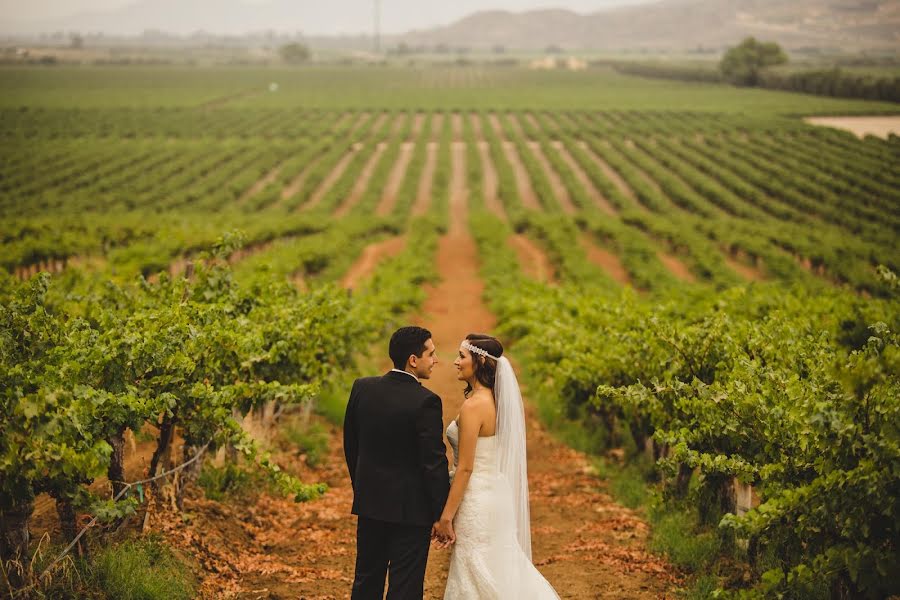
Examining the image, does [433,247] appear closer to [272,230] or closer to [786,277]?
[272,230]

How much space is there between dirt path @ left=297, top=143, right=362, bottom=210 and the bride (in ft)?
142

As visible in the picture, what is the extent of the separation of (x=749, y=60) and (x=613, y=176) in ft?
231

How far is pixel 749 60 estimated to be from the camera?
115 meters

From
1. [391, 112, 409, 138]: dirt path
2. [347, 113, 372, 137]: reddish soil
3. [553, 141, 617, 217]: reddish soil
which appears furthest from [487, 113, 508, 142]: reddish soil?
[347, 113, 372, 137]: reddish soil

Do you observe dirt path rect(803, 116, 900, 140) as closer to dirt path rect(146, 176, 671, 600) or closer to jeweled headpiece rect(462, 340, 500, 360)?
dirt path rect(146, 176, 671, 600)

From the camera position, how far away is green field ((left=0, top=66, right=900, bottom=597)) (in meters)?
5.08

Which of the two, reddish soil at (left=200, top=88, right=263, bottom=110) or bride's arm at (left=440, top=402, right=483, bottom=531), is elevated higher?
reddish soil at (left=200, top=88, right=263, bottom=110)

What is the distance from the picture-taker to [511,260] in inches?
1219

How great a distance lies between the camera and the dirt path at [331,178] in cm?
4903

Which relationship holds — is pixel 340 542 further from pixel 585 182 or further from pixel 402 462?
pixel 585 182

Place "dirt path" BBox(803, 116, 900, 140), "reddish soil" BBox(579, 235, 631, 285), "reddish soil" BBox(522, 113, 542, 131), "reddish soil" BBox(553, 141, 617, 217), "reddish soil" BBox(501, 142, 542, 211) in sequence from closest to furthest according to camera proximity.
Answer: "reddish soil" BBox(579, 235, 631, 285) < "reddish soil" BBox(553, 141, 617, 217) < "reddish soil" BBox(501, 142, 542, 211) < "dirt path" BBox(803, 116, 900, 140) < "reddish soil" BBox(522, 113, 542, 131)

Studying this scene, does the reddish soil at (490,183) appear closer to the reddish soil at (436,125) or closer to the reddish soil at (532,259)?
the reddish soil at (436,125)

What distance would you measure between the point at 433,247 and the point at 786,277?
14775 mm

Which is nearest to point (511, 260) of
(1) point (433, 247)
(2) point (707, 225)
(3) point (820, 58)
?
(1) point (433, 247)
